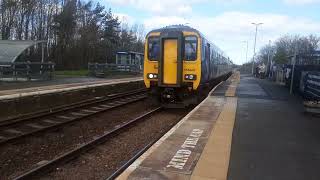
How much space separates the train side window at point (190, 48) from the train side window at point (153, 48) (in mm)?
1044

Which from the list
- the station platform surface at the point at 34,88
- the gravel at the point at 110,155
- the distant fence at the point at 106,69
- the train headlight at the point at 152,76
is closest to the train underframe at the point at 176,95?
the train headlight at the point at 152,76

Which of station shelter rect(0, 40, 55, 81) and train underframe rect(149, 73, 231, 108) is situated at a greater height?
station shelter rect(0, 40, 55, 81)

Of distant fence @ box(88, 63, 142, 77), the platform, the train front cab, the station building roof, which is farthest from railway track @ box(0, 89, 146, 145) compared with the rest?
distant fence @ box(88, 63, 142, 77)

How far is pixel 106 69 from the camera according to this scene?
137ft

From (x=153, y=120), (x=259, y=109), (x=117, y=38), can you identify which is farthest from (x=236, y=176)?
(x=117, y=38)

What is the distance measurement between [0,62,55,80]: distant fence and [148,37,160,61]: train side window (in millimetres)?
10485

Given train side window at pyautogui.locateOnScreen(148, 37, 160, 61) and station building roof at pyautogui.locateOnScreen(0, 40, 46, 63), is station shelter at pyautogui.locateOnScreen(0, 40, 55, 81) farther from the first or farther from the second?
train side window at pyautogui.locateOnScreen(148, 37, 160, 61)

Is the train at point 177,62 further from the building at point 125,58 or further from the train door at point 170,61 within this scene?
the building at point 125,58

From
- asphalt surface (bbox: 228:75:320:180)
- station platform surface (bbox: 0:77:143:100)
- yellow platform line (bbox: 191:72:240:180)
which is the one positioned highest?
station platform surface (bbox: 0:77:143:100)

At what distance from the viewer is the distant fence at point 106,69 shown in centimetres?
3950

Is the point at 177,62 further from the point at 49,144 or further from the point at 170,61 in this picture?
the point at 49,144

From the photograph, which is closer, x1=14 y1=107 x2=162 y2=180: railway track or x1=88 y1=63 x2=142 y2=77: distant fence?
x1=14 y1=107 x2=162 y2=180: railway track

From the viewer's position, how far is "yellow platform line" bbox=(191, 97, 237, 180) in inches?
261

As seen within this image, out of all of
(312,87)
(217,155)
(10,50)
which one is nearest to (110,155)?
(217,155)
